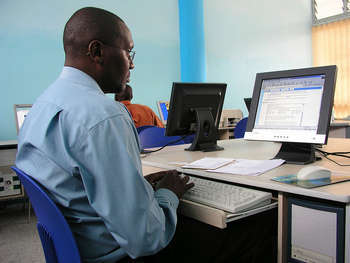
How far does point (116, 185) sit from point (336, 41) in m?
6.81

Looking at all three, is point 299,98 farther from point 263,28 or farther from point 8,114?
point 263,28

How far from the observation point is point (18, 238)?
2615 millimetres

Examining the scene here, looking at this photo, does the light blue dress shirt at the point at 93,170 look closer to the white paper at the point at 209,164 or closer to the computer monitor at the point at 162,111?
the white paper at the point at 209,164

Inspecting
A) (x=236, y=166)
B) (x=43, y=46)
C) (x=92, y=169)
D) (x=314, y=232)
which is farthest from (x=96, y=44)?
(x=43, y=46)

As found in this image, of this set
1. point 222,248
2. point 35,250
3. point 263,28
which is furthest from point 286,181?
point 263,28

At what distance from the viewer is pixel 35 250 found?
2.35 meters

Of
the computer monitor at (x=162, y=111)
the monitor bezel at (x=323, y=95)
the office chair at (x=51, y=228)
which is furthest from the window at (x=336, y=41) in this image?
the office chair at (x=51, y=228)

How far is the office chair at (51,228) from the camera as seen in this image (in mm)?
755

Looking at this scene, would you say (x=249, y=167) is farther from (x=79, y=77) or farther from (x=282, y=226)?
(x=79, y=77)

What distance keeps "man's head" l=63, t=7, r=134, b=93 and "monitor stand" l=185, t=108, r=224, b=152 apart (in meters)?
0.99

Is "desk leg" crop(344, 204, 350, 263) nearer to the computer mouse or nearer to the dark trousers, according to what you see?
the computer mouse

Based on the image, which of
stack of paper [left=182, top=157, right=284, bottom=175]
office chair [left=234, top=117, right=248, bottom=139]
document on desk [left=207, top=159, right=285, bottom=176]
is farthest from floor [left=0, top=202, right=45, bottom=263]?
office chair [left=234, top=117, right=248, bottom=139]

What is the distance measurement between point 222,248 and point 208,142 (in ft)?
2.79

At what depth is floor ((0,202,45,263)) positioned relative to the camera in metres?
2.23
